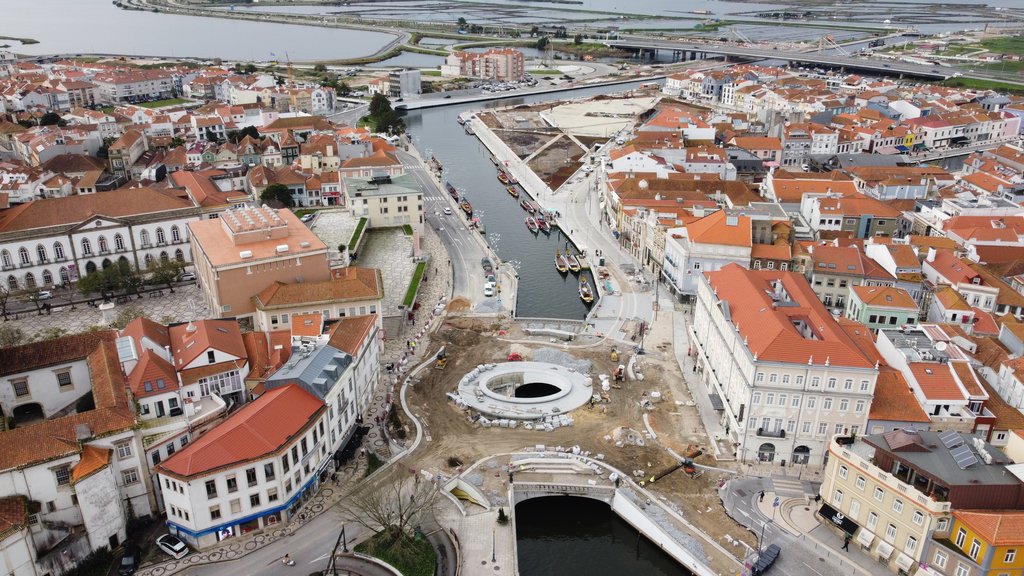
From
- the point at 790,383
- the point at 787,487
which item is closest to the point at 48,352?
the point at 790,383

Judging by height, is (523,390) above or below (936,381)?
below

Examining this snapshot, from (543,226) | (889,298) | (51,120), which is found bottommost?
(543,226)

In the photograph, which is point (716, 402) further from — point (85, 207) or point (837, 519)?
point (85, 207)

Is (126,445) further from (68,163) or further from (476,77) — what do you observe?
(476,77)

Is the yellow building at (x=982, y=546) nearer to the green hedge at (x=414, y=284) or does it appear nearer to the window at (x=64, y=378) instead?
the green hedge at (x=414, y=284)

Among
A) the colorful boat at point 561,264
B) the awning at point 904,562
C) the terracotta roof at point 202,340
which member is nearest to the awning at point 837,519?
the awning at point 904,562

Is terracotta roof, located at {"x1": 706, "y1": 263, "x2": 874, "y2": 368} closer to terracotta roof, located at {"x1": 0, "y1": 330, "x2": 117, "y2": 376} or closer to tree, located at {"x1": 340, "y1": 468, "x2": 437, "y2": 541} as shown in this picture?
tree, located at {"x1": 340, "y1": 468, "x2": 437, "y2": 541}

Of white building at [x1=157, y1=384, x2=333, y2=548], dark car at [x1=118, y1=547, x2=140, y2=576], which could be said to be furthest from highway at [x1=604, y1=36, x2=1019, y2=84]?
dark car at [x1=118, y1=547, x2=140, y2=576]
